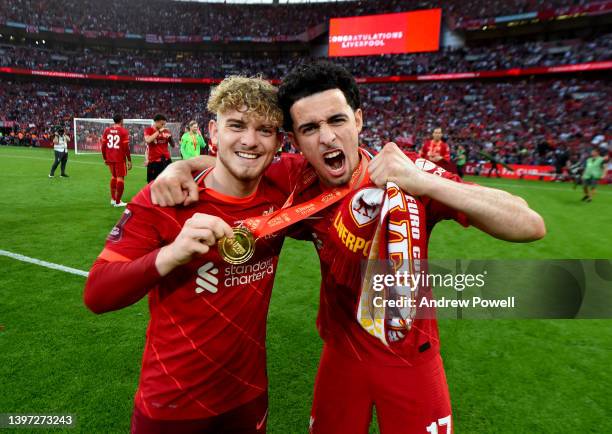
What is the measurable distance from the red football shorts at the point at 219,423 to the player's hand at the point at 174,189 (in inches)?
38.1

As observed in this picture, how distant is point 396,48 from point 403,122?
29.1ft

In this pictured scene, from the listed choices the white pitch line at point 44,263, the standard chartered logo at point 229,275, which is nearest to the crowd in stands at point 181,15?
the white pitch line at point 44,263

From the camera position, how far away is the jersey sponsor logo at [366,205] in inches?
60.4

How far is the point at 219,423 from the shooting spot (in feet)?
5.88

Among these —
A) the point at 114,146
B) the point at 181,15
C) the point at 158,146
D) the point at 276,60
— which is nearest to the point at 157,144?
the point at 158,146

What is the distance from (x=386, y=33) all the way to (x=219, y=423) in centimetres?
4219

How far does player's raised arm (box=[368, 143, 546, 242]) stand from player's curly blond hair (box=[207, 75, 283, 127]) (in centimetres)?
59

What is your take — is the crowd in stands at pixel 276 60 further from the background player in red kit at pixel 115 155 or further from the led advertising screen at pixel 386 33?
the background player in red kit at pixel 115 155

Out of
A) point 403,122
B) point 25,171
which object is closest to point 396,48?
point 403,122

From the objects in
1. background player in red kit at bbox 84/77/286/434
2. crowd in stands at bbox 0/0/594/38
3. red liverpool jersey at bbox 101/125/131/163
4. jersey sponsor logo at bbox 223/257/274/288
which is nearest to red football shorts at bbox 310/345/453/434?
background player in red kit at bbox 84/77/286/434

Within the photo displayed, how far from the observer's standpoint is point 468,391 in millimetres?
3135

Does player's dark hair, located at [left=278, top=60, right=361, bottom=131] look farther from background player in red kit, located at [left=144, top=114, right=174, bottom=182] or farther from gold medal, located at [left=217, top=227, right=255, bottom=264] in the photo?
background player in red kit, located at [left=144, top=114, right=174, bottom=182]

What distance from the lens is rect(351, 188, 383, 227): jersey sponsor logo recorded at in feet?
5.04

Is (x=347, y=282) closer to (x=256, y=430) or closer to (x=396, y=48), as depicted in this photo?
(x=256, y=430)
